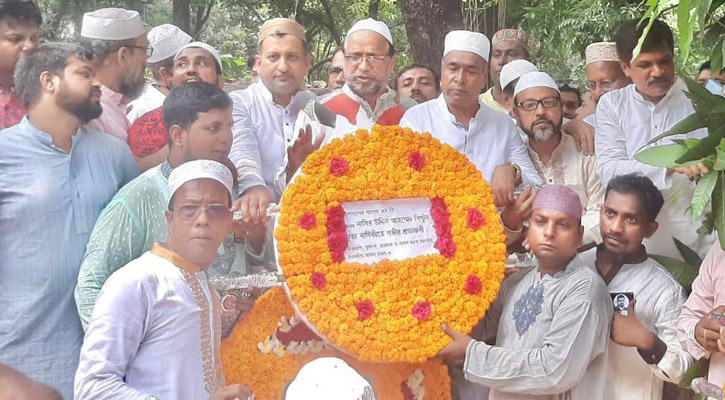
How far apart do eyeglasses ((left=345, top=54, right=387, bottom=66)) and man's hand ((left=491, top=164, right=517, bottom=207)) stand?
0.75m

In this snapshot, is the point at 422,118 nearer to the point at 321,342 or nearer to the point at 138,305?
the point at 321,342

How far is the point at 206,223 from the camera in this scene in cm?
365

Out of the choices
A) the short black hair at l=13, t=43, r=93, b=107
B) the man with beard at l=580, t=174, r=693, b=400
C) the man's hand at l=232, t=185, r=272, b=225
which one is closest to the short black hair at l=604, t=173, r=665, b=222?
the man with beard at l=580, t=174, r=693, b=400

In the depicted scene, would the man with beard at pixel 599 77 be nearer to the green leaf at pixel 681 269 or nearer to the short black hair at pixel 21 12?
the green leaf at pixel 681 269

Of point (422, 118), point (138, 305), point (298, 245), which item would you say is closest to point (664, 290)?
point (422, 118)

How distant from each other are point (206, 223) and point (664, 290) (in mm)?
2034

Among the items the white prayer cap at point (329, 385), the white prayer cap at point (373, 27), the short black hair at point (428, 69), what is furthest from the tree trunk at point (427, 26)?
the white prayer cap at point (329, 385)

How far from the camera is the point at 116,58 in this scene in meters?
3.76

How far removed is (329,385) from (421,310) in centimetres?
160

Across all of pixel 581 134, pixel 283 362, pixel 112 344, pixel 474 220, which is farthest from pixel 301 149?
pixel 581 134

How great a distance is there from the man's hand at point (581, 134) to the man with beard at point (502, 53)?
1.09 feet

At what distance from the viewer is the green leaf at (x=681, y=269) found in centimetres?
418

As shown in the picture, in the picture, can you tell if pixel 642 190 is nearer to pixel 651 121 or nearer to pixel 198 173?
pixel 651 121

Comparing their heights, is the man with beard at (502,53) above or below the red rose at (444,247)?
above
